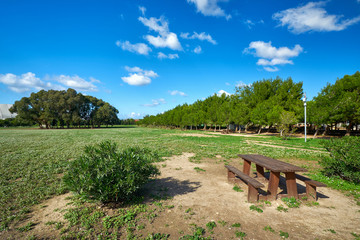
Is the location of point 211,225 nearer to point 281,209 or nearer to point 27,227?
point 281,209

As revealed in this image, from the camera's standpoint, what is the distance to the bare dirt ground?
3.34 metres

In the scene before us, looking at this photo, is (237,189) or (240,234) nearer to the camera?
(240,234)

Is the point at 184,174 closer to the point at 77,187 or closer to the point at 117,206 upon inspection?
the point at 117,206

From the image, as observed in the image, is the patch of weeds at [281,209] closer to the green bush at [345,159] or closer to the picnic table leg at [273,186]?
the picnic table leg at [273,186]

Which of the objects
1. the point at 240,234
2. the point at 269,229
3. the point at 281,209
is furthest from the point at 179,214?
the point at 281,209

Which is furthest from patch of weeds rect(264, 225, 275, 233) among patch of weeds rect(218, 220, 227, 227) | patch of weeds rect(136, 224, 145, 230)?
patch of weeds rect(136, 224, 145, 230)

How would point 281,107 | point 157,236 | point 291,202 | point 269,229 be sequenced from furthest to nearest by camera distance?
point 281,107
point 291,202
point 269,229
point 157,236

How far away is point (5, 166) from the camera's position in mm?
8375

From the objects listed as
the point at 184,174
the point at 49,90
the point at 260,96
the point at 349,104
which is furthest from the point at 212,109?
the point at 49,90

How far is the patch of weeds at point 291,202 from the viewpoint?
14.4ft

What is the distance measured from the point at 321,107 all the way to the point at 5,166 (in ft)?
113

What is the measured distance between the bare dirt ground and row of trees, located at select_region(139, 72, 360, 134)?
68.4 feet

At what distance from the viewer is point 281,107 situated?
3381cm

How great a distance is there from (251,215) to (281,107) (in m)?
36.0
